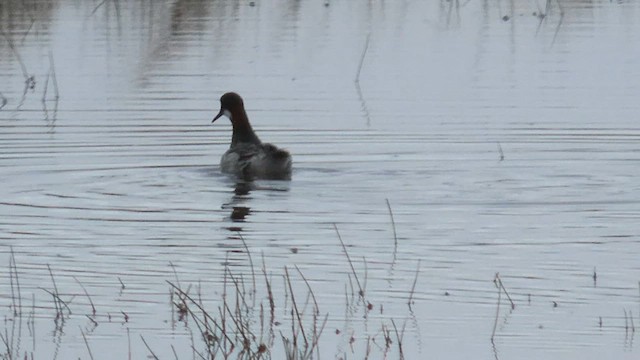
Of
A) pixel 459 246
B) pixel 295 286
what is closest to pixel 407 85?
pixel 459 246

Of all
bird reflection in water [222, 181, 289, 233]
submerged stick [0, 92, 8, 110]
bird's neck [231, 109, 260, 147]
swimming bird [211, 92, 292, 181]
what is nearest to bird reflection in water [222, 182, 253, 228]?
bird reflection in water [222, 181, 289, 233]

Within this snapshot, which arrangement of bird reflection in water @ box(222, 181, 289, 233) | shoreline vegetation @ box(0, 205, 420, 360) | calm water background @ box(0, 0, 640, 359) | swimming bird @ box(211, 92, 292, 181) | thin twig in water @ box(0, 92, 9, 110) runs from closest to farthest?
shoreline vegetation @ box(0, 205, 420, 360) → calm water background @ box(0, 0, 640, 359) → bird reflection in water @ box(222, 181, 289, 233) → swimming bird @ box(211, 92, 292, 181) → thin twig in water @ box(0, 92, 9, 110)

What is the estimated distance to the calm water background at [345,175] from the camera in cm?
876

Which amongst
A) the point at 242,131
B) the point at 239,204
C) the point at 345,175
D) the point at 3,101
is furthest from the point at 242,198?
the point at 3,101

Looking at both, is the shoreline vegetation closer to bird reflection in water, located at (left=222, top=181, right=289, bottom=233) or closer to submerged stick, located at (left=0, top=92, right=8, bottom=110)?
bird reflection in water, located at (left=222, top=181, right=289, bottom=233)

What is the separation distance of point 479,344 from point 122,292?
6.80ft

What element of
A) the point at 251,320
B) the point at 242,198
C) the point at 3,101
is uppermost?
the point at 251,320

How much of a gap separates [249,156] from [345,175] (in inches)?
34.3

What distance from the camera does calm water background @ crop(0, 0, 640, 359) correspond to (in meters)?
8.76

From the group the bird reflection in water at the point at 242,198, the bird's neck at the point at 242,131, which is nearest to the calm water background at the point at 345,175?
the bird reflection in water at the point at 242,198

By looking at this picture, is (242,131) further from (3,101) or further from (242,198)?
(3,101)

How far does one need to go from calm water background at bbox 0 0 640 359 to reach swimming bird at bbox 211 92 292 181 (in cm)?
14

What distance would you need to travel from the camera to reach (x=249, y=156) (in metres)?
13.9

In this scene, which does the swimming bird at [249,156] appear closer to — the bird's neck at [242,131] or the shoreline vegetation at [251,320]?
the bird's neck at [242,131]
